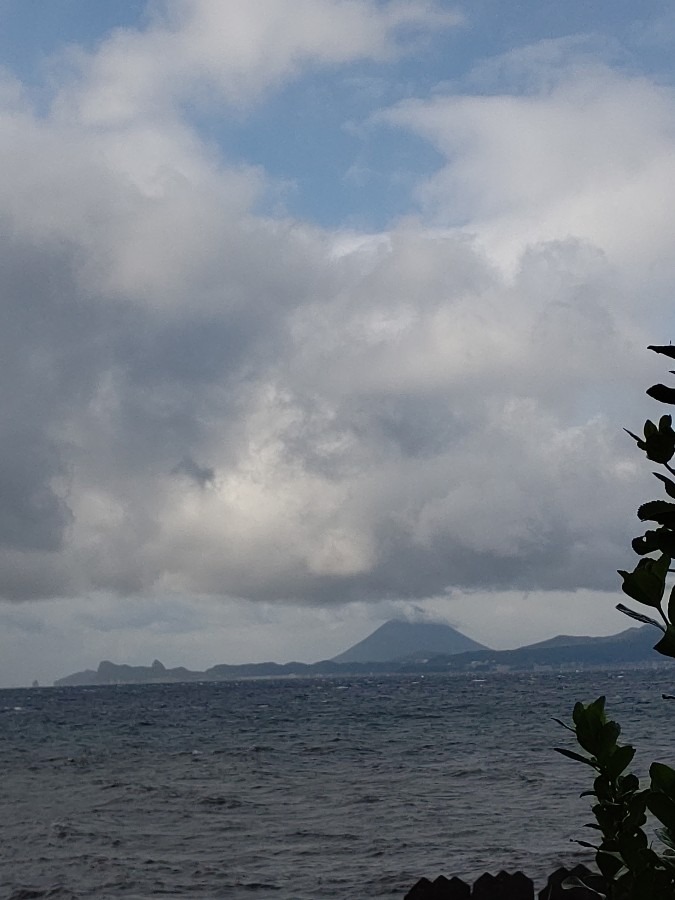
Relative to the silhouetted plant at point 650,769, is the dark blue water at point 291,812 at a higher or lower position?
lower

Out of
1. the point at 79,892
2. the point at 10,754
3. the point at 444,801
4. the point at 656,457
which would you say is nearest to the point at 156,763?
the point at 10,754

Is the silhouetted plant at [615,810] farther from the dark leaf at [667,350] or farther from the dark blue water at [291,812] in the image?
the dark blue water at [291,812]

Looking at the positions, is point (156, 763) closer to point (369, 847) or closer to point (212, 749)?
point (212, 749)

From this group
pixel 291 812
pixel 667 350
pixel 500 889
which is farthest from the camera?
pixel 291 812

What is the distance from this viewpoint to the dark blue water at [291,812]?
1563cm

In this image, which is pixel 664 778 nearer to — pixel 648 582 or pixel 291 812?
pixel 648 582

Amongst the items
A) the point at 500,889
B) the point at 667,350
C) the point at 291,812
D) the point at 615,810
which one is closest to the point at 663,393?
the point at 667,350

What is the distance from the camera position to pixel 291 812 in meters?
22.2

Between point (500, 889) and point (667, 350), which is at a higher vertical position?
point (667, 350)

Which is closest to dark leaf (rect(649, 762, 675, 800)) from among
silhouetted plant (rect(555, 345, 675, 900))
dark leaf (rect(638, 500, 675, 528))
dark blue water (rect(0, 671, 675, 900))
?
silhouetted plant (rect(555, 345, 675, 900))

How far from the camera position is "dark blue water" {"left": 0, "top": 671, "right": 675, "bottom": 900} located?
51.3 feet

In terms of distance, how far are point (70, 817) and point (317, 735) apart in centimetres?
2468

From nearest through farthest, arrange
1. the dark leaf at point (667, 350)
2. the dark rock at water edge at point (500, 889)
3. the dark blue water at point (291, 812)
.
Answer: the dark leaf at point (667, 350), the dark rock at water edge at point (500, 889), the dark blue water at point (291, 812)

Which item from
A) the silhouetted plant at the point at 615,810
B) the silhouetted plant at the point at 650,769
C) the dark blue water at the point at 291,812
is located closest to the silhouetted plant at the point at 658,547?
the silhouetted plant at the point at 650,769
